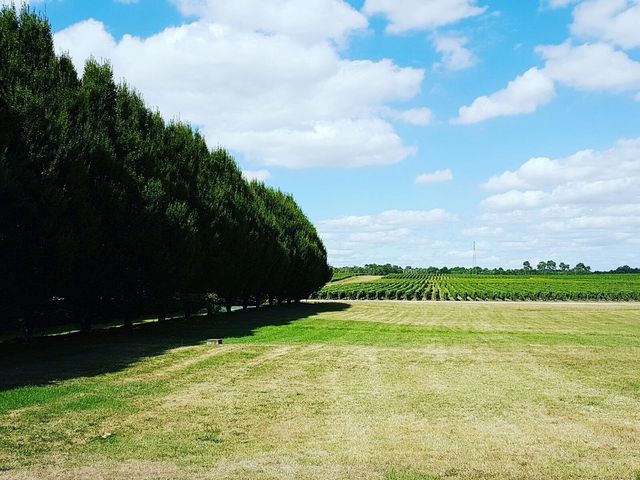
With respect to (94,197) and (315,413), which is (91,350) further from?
(315,413)

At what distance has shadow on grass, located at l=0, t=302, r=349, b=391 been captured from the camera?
14.1 metres

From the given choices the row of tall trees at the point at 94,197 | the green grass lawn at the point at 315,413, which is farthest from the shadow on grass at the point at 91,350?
the row of tall trees at the point at 94,197

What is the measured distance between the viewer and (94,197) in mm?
21641

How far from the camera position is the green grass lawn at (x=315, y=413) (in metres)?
7.45

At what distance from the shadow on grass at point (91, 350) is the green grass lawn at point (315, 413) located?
0.11m

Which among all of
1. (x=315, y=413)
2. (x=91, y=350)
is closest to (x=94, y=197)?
(x=91, y=350)

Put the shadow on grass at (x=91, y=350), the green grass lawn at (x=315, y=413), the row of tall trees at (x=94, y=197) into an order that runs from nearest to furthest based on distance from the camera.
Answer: the green grass lawn at (x=315, y=413)
the shadow on grass at (x=91, y=350)
the row of tall trees at (x=94, y=197)

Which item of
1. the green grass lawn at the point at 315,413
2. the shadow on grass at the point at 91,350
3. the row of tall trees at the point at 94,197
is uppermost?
the row of tall trees at the point at 94,197

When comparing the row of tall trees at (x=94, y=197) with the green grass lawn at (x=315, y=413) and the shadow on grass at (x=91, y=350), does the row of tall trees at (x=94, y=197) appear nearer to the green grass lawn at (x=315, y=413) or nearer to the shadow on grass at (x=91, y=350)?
the shadow on grass at (x=91, y=350)

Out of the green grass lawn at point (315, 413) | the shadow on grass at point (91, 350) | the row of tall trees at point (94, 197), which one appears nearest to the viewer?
the green grass lawn at point (315, 413)

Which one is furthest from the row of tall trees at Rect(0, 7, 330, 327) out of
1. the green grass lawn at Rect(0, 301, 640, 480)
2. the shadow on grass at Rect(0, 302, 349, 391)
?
the green grass lawn at Rect(0, 301, 640, 480)

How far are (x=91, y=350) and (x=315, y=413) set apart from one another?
478 inches

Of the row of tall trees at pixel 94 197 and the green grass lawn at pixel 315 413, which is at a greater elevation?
the row of tall trees at pixel 94 197

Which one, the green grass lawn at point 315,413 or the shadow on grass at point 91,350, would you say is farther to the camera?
the shadow on grass at point 91,350
